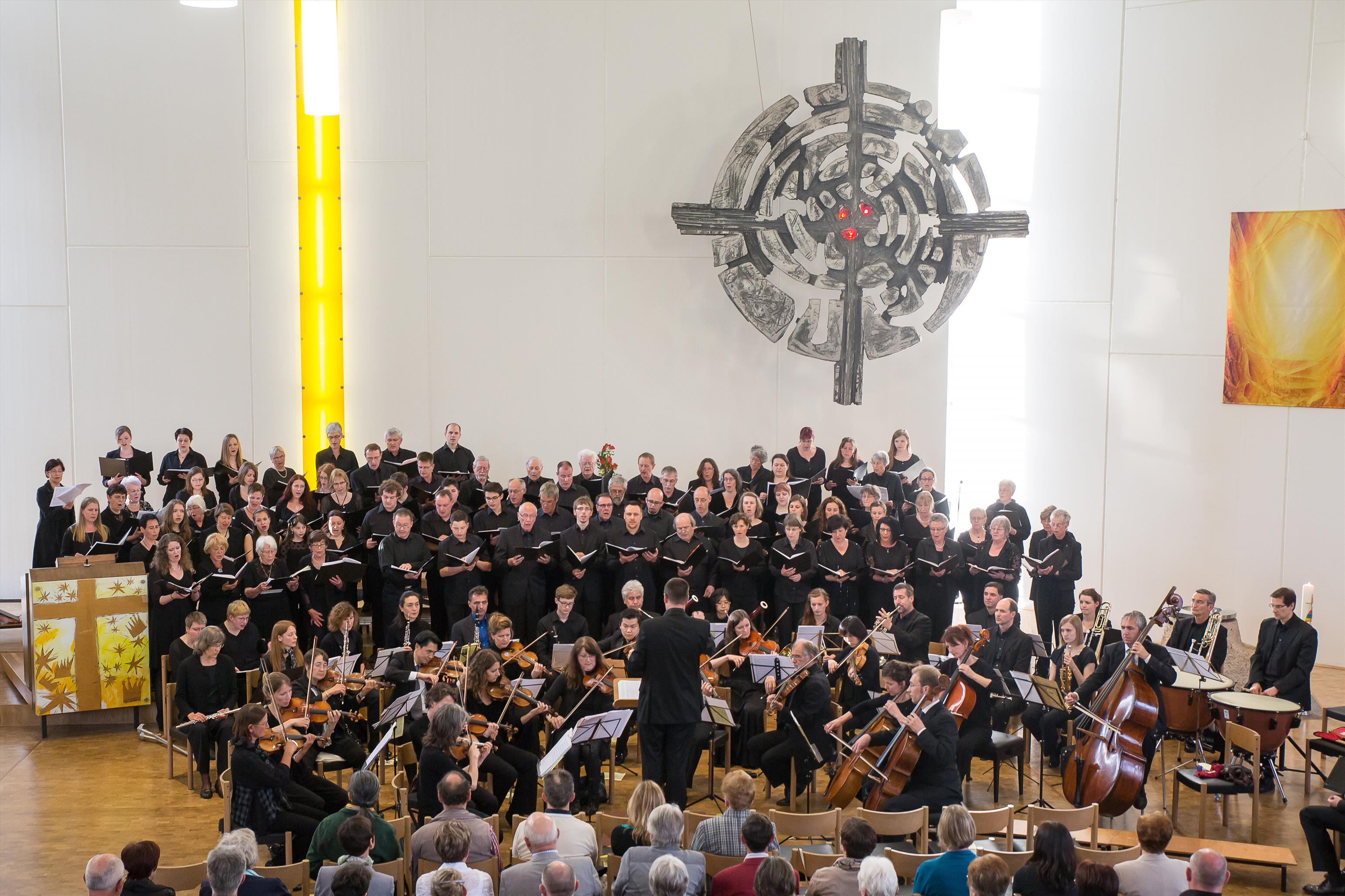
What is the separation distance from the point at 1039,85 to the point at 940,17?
1363 mm

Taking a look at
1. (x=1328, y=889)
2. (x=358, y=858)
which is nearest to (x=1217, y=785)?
(x=1328, y=889)

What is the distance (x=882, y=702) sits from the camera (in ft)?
25.3

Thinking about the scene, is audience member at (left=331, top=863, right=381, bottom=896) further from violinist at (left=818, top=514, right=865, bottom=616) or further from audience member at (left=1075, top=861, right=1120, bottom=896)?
violinist at (left=818, top=514, right=865, bottom=616)

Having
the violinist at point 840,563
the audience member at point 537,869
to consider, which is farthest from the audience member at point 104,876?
the violinist at point 840,563

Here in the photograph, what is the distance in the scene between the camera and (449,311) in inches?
513

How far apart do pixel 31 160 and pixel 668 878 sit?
36.9 ft

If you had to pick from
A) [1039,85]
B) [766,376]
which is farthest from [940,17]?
[766,376]

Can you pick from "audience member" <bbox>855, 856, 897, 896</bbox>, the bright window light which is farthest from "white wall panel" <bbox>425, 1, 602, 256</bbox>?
"audience member" <bbox>855, 856, 897, 896</bbox>

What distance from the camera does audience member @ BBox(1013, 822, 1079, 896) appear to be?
5191mm

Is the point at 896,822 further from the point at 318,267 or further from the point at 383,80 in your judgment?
the point at 383,80

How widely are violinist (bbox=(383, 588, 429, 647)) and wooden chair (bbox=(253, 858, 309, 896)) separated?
2890 mm

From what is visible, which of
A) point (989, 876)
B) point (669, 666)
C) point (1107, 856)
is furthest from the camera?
point (669, 666)

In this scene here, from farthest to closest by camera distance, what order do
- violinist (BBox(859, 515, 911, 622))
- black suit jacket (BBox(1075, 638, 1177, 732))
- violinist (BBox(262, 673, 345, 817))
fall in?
1. violinist (BBox(859, 515, 911, 622))
2. black suit jacket (BBox(1075, 638, 1177, 732))
3. violinist (BBox(262, 673, 345, 817))

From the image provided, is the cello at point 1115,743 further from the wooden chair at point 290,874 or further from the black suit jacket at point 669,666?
the wooden chair at point 290,874
